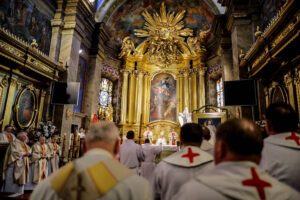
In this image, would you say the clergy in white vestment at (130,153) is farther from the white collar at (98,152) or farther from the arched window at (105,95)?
the arched window at (105,95)

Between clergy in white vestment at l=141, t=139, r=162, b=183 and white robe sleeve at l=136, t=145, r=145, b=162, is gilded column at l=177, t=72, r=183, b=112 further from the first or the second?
white robe sleeve at l=136, t=145, r=145, b=162

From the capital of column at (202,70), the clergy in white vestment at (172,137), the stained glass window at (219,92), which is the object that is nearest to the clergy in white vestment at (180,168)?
the clergy in white vestment at (172,137)

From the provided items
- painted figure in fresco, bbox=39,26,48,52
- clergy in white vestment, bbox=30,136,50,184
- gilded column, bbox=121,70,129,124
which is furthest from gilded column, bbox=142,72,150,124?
clergy in white vestment, bbox=30,136,50,184

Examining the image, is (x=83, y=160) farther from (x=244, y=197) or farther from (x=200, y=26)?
(x=200, y=26)

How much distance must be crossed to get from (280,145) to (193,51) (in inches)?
543

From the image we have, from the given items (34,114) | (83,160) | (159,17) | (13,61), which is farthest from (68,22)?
(83,160)

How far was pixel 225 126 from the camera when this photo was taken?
1.10m

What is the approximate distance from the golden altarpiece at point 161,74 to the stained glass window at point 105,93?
3.48 ft

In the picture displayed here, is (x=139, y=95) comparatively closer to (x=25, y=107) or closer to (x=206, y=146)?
(x=25, y=107)

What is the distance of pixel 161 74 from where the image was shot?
639 inches

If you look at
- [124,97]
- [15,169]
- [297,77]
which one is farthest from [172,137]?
[15,169]

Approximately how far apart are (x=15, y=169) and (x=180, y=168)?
5220 millimetres

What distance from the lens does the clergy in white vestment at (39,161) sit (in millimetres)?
5934

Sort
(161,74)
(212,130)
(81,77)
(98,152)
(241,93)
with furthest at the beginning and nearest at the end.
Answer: (161,74), (81,77), (241,93), (212,130), (98,152)
